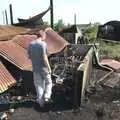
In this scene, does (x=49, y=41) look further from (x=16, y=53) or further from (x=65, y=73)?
(x=65, y=73)

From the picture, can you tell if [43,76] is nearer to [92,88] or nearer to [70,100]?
[70,100]

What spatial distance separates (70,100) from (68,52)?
4.73 meters

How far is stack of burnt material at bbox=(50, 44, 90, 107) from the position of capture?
27.6 ft

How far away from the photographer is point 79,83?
→ 7.90m

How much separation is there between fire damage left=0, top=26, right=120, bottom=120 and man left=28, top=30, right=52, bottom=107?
28cm

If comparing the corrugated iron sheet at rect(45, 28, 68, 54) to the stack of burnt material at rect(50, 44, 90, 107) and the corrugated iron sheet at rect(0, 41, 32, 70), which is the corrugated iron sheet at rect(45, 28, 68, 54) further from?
the corrugated iron sheet at rect(0, 41, 32, 70)

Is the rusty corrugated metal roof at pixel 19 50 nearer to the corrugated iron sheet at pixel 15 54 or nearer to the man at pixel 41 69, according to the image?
the corrugated iron sheet at pixel 15 54

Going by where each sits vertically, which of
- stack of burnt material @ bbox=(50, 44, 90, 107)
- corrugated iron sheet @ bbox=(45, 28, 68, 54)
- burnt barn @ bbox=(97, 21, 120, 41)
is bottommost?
burnt barn @ bbox=(97, 21, 120, 41)

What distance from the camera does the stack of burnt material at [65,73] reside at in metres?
8.40

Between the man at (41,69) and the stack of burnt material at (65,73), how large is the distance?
486 mm

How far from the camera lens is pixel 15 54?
396 inches

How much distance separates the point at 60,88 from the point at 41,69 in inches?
44.2

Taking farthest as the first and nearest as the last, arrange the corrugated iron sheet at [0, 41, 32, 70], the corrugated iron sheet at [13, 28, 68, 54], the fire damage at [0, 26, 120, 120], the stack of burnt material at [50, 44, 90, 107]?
the corrugated iron sheet at [13, 28, 68, 54]
the corrugated iron sheet at [0, 41, 32, 70]
the stack of burnt material at [50, 44, 90, 107]
the fire damage at [0, 26, 120, 120]

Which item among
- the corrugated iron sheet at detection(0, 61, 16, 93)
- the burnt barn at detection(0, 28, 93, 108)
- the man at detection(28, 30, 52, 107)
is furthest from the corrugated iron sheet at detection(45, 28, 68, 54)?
the man at detection(28, 30, 52, 107)
